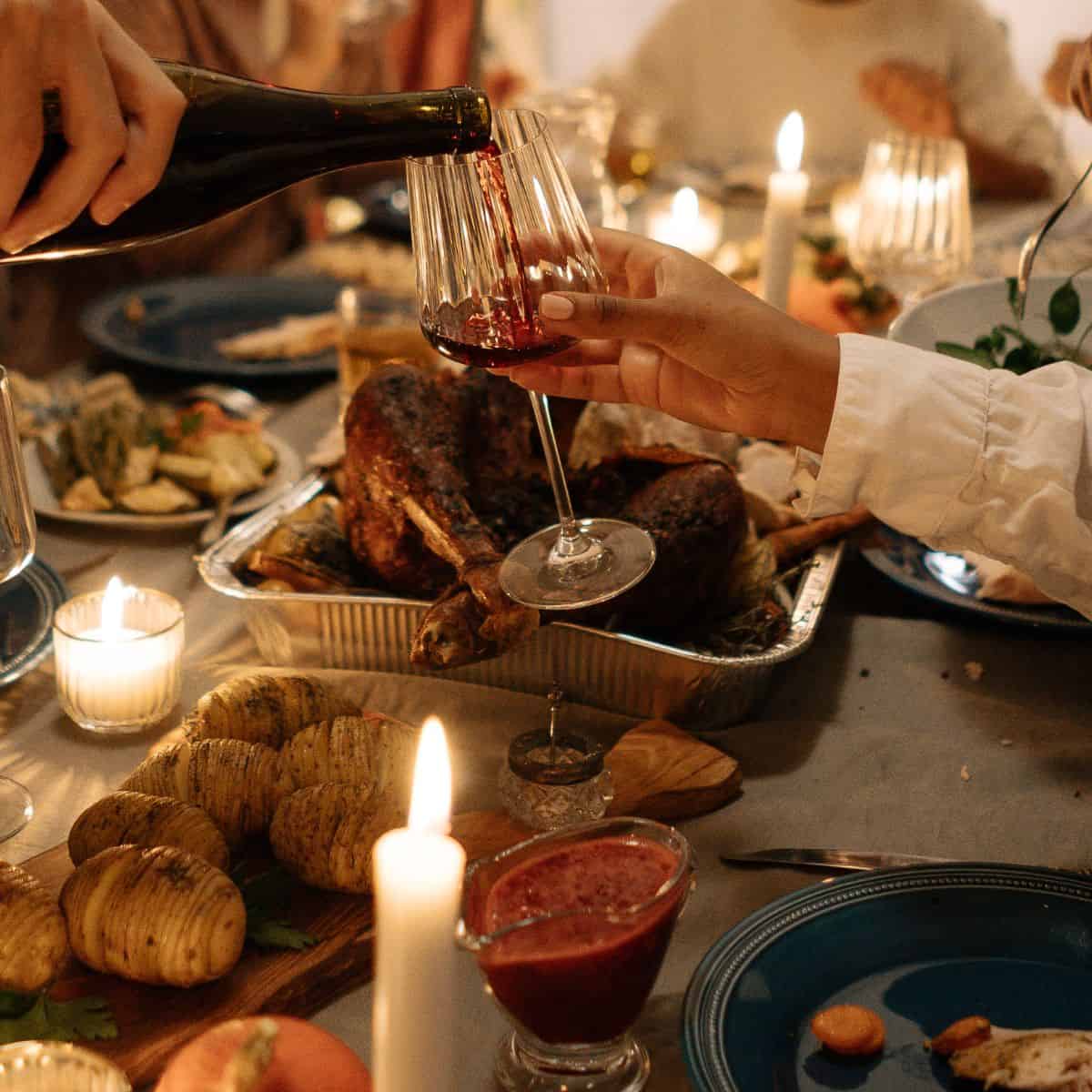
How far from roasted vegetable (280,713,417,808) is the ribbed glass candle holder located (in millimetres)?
285

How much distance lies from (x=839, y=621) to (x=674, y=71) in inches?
104

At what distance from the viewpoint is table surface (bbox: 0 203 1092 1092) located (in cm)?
90


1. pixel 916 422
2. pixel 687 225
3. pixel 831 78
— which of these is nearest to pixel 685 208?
pixel 687 225

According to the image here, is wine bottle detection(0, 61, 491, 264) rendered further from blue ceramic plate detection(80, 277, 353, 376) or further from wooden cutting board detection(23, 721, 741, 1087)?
blue ceramic plate detection(80, 277, 353, 376)

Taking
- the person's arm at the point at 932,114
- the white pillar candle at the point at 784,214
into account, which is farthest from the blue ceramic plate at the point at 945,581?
the person's arm at the point at 932,114

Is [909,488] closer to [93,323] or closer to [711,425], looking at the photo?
[711,425]

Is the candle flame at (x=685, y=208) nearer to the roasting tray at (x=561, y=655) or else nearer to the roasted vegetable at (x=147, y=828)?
the roasting tray at (x=561, y=655)

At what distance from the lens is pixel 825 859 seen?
0.90 m

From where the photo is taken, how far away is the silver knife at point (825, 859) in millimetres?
893

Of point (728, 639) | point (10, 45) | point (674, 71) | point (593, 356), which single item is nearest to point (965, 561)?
point (728, 639)

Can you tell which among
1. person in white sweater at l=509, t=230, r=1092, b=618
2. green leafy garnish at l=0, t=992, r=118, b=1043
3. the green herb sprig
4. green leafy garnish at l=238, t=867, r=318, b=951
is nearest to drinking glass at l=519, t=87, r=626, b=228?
the green herb sprig

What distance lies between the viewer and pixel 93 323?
189 centimetres

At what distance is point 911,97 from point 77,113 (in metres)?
2.40

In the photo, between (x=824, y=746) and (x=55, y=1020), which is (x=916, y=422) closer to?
(x=824, y=746)
